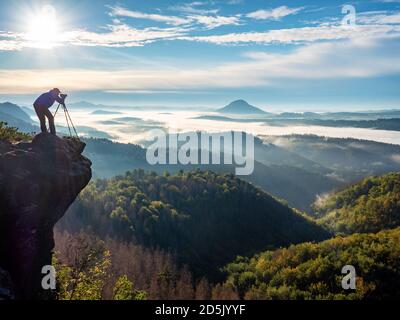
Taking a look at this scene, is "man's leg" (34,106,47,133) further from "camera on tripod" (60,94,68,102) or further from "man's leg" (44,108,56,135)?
"camera on tripod" (60,94,68,102)

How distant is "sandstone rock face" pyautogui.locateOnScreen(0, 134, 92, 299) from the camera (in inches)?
1303

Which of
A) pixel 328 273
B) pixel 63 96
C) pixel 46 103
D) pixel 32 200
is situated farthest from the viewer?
pixel 328 273

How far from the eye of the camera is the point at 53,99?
38969mm

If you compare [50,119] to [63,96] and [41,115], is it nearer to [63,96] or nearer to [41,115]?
[41,115]

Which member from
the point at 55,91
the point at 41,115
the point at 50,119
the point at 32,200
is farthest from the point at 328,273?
the point at 32,200

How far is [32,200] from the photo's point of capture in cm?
3491

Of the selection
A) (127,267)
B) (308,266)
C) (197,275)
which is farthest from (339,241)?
(127,267)

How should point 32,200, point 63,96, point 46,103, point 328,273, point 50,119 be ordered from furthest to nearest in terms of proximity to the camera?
point 328,273 → point 63,96 → point 50,119 → point 46,103 → point 32,200

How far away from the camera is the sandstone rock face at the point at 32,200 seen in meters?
33.1

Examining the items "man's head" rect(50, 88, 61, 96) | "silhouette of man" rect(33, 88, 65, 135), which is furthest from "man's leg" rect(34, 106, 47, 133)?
"man's head" rect(50, 88, 61, 96)

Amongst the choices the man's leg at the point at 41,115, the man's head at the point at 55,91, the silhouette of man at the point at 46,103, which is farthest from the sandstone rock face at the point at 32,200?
the man's head at the point at 55,91

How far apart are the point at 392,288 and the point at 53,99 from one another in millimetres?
118053

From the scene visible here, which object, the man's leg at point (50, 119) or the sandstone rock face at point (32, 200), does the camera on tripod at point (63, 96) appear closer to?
the man's leg at point (50, 119)
